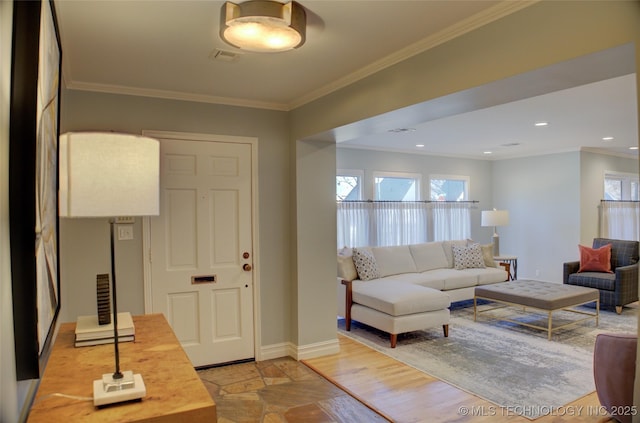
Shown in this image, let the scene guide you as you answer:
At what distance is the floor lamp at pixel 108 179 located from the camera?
110cm

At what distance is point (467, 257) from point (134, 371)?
5840mm

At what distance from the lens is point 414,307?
450 cm

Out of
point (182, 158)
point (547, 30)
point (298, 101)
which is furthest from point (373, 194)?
point (547, 30)

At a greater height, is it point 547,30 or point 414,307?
point 547,30

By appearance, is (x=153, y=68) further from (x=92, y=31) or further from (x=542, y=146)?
(x=542, y=146)

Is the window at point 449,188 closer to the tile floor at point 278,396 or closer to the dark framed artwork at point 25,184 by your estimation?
the tile floor at point 278,396

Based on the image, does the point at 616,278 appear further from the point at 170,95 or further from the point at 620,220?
the point at 170,95

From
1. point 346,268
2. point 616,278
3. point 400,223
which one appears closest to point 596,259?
point 616,278

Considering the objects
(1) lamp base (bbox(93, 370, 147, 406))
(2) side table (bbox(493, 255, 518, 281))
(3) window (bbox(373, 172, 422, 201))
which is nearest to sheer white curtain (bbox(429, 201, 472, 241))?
(3) window (bbox(373, 172, 422, 201))

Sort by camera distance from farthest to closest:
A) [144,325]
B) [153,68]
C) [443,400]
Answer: [443,400] < [153,68] < [144,325]

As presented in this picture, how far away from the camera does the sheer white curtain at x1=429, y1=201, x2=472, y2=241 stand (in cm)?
746

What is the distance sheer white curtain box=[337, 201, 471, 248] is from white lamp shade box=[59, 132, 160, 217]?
514cm

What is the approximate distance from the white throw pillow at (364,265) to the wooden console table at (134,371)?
3691 millimetres

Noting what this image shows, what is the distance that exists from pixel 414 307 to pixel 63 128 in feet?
11.8
